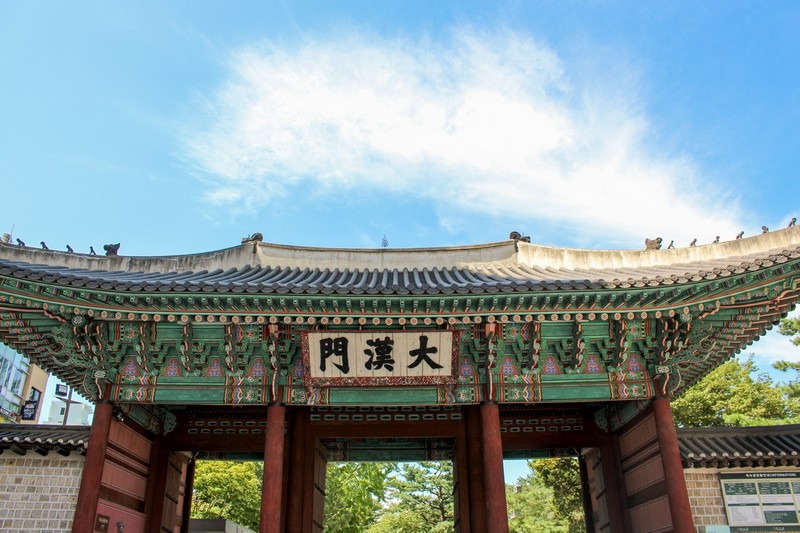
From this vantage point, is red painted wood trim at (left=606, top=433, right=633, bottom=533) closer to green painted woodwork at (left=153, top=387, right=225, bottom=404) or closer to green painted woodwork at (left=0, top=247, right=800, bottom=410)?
green painted woodwork at (left=0, top=247, right=800, bottom=410)

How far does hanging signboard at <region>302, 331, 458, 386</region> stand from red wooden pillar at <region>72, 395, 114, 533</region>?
3633 mm

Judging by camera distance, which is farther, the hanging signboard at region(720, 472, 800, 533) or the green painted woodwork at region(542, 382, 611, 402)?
the hanging signboard at region(720, 472, 800, 533)

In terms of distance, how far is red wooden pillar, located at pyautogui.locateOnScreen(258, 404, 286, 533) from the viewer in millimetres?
9492

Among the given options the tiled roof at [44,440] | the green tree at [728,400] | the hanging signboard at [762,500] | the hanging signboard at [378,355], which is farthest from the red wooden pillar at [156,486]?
the green tree at [728,400]

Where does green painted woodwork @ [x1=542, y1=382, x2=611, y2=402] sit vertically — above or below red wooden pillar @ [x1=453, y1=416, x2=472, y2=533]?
above

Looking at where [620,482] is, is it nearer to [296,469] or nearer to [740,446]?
[740,446]

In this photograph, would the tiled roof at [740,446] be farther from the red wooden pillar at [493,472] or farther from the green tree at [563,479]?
the green tree at [563,479]

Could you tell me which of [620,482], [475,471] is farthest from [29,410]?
[620,482]

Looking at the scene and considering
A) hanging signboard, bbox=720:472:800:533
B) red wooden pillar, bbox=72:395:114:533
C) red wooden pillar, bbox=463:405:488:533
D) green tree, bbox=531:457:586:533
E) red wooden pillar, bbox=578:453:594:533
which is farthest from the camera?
green tree, bbox=531:457:586:533

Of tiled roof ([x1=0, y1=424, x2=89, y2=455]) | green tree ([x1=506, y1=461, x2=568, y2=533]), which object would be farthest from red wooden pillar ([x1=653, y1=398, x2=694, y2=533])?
green tree ([x1=506, y1=461, x2=568, y2=533])

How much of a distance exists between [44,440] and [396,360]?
6764mm

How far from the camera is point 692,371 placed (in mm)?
11445

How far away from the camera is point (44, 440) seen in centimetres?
1079

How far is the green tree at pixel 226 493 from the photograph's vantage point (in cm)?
3108
